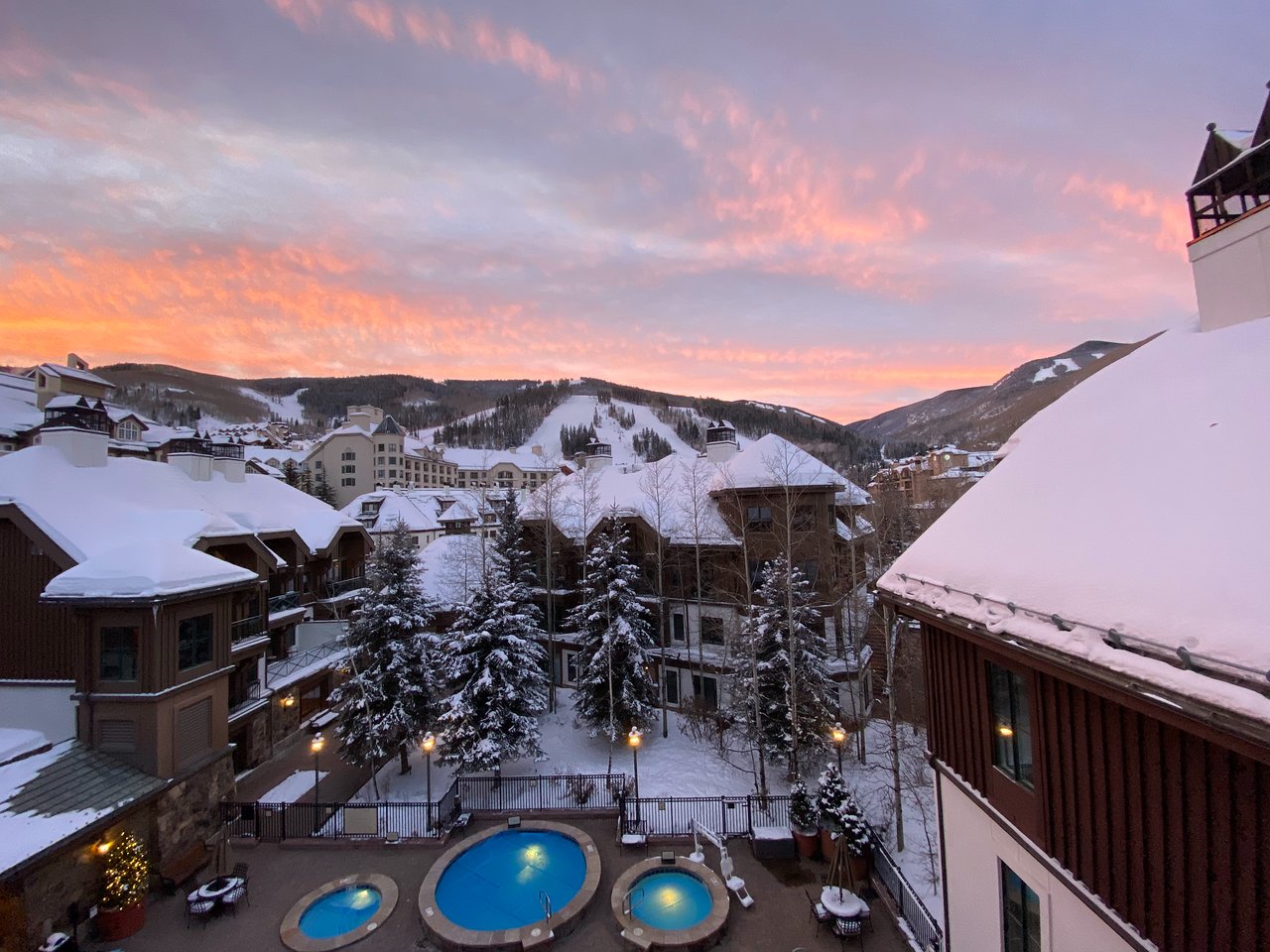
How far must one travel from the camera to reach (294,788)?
1659 centimetres

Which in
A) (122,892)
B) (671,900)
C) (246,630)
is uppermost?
(246,630)

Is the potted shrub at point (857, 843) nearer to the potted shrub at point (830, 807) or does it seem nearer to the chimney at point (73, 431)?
the potted shrub at point (830, 807)

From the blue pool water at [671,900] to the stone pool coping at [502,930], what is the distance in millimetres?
1020

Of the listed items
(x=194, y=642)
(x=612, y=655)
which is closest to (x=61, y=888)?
(x=194, y=642)

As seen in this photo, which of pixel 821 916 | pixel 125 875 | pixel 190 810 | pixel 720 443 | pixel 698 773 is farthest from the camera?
pixel 720 443

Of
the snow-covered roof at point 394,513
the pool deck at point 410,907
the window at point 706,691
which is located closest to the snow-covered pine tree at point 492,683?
the pool deck at point 410,907

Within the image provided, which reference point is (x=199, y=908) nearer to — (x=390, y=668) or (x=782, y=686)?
(x=390, y=668)

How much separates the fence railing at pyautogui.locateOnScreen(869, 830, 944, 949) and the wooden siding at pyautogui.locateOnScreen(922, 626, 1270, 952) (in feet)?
18.4

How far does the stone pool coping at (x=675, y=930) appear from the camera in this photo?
10.1m

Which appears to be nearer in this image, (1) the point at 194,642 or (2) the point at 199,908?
(2) the point at 199,908

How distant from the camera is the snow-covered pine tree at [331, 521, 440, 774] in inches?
645

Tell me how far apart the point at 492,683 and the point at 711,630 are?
9.23 m

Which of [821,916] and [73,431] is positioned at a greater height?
[73,431]

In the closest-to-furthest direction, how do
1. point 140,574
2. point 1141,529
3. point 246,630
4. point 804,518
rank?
point 1141,529 < point 140,574 < point 246,630 < point 804,518
